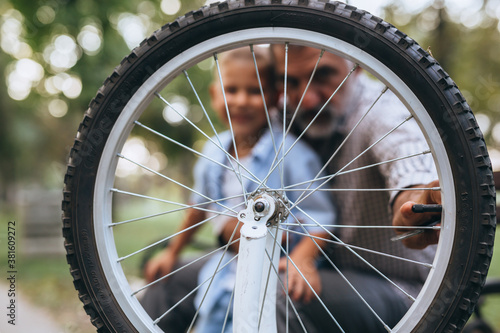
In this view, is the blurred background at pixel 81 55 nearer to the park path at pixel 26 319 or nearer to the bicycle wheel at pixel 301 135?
the park path at pixel 26 319

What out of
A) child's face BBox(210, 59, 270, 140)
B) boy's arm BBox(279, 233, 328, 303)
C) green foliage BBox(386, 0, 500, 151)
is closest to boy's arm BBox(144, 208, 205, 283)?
child's face BBox(210, 59, 270, 140)

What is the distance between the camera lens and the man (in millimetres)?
1049

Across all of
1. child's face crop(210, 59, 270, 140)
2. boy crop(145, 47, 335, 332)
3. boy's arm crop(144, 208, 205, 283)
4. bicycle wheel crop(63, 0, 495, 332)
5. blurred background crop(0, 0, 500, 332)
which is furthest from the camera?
blurred background crop(0, 0, 500, 332)

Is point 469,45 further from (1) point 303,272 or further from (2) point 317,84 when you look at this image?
(1) point 303,272

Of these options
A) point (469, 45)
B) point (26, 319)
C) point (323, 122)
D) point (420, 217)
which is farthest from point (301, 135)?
point (469, 45)

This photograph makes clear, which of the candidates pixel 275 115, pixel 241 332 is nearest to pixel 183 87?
pixel 275 115

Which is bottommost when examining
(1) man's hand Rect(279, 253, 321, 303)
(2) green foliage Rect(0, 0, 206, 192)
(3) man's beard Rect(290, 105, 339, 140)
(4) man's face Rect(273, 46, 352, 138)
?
(1) man's hand Rect(279, 253, 321, 303)

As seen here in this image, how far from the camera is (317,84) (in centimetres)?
135

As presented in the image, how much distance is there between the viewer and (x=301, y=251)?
4.02 ft

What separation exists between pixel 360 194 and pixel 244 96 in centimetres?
50

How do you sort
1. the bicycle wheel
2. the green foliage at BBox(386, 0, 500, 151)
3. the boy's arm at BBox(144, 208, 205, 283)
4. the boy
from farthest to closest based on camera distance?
the green foliage at BBox(386, 0, 500, 151) < the boy's arm at BBox(144, 208, 205, 283) < the boy < the bicycle wheel

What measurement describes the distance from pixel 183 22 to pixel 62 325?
2068 millimetres

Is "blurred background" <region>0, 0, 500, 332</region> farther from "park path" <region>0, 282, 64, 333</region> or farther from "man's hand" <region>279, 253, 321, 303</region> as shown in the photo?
"man's hand" <region>279, 253, 321, 303</region>

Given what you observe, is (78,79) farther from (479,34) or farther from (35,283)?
(479,34)
